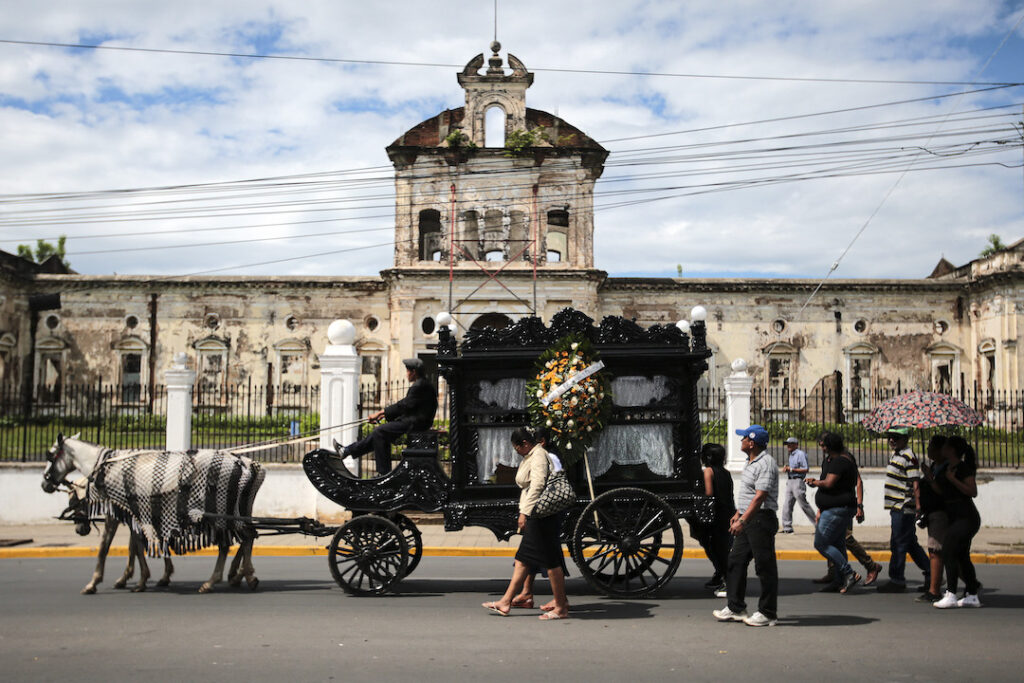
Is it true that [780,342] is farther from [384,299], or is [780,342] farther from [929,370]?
[384,299]

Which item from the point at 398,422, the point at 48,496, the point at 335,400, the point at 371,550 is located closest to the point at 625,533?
the point at 371,550

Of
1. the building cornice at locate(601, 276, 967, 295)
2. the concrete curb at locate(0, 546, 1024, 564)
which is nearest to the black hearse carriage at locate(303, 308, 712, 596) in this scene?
the concrete curb at locate(0, 546, 1024, 564)

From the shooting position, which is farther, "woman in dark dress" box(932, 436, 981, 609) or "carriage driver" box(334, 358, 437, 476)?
"carriage driver" box(334, 358, 437, 476)

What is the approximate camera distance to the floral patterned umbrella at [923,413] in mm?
9562

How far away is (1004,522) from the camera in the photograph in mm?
15242

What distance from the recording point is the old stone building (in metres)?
29.8

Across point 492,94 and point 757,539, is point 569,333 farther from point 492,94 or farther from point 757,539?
point 492,94

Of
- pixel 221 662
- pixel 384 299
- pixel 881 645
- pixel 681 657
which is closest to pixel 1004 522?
Result: pixel 881 645

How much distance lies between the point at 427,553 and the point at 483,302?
17.5 meters

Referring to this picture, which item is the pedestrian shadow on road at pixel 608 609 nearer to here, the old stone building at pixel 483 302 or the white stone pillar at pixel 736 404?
the white stone pillar at pixel 736 404

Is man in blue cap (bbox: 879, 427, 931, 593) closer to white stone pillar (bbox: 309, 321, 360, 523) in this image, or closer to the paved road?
the paved road

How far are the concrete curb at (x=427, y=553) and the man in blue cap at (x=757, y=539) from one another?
508 centimetres

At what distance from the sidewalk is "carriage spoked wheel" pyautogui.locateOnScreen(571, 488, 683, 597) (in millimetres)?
3959

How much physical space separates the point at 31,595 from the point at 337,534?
3205 millimetres
